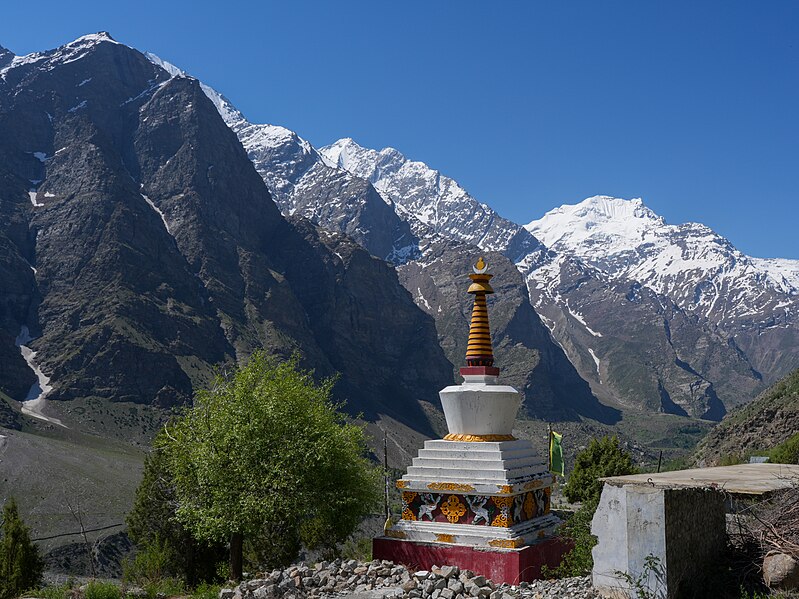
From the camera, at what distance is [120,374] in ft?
635

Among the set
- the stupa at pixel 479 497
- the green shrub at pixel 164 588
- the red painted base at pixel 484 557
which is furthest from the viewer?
the green shrub at pixel 164 588

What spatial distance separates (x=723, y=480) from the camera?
59.5 feet

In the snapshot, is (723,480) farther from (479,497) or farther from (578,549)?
(479,497)

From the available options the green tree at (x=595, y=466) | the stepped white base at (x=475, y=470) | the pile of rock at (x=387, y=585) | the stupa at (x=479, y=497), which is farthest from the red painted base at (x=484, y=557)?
the green tree at (x=595, y=466)

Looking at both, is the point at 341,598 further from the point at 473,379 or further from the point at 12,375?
the point at 12,375

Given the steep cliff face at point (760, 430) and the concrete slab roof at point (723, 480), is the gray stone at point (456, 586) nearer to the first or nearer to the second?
the concrete slab roof at point (723, 480)

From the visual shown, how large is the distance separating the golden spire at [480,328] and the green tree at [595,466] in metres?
21.3

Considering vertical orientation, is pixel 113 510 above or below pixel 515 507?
below

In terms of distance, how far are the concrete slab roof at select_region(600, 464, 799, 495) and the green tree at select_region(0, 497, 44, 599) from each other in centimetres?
2084

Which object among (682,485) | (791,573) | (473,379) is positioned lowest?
(791,573)

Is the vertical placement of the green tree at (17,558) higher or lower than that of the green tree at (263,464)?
lower

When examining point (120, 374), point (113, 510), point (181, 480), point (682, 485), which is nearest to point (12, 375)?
point (120, 374)

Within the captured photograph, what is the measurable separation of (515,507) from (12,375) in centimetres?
19285

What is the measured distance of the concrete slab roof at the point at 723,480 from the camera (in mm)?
16016
